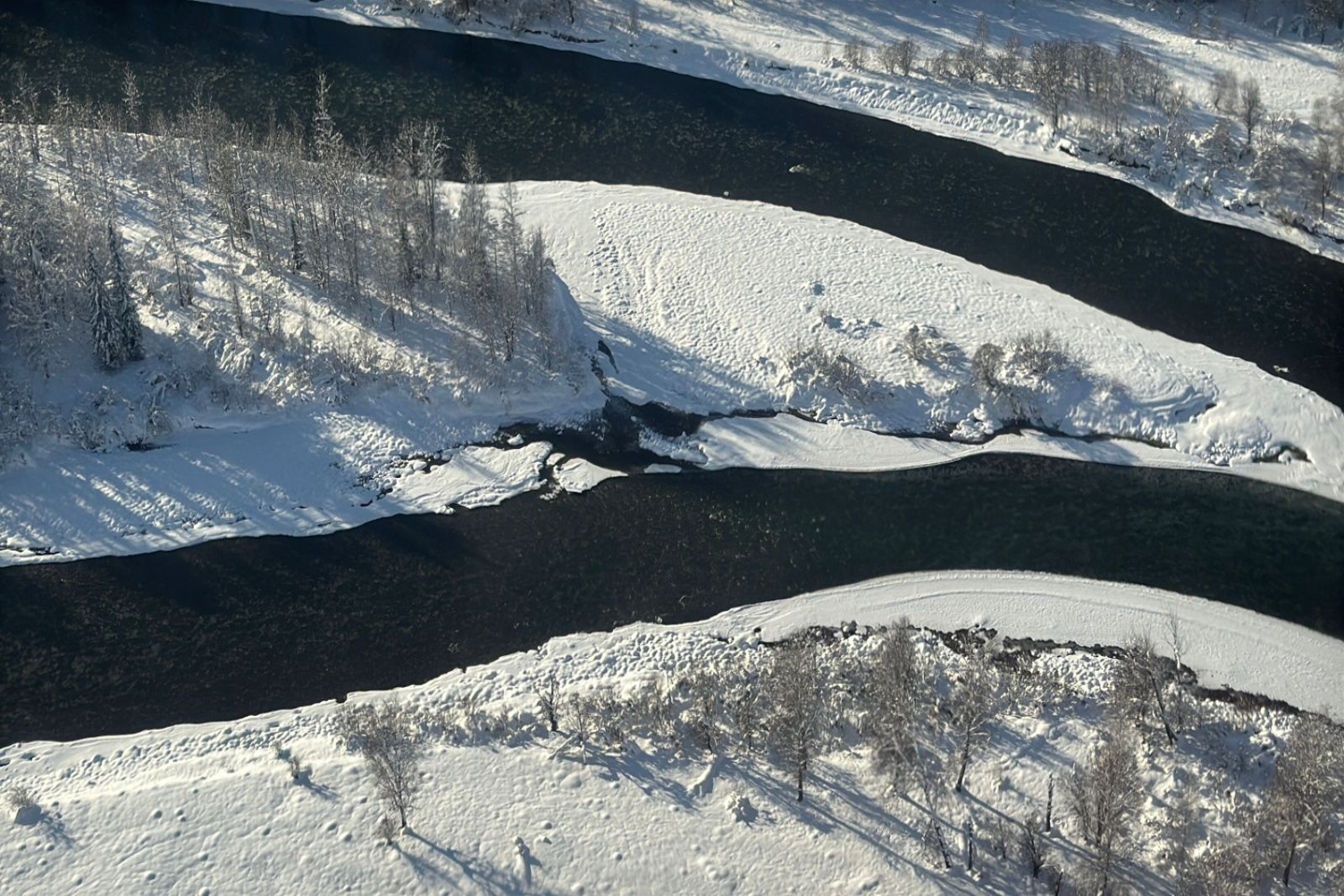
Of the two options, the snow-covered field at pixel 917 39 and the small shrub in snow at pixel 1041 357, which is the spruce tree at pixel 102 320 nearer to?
the snow-covered field at pixel 917 39

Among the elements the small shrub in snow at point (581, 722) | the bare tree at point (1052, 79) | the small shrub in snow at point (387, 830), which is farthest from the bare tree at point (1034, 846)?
the bare tree at point (1052, 79)

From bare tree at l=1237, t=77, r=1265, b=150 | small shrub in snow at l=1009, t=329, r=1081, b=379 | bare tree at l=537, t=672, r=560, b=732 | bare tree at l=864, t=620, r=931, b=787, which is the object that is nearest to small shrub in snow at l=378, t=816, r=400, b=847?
bare tree at l=537, t=672, r=560, b=732

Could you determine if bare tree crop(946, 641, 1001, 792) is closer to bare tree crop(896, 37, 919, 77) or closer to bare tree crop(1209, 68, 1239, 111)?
bare tree crop(1209, 68, 1239, 111)

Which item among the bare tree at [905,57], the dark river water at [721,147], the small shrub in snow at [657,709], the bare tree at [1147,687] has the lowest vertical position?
the small shrub in snow at [657,709]

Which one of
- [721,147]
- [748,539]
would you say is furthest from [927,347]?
[721,147]

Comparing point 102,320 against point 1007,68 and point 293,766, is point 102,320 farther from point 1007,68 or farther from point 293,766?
point 1007,68

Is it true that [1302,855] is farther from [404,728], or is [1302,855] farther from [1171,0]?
[1171,0]
